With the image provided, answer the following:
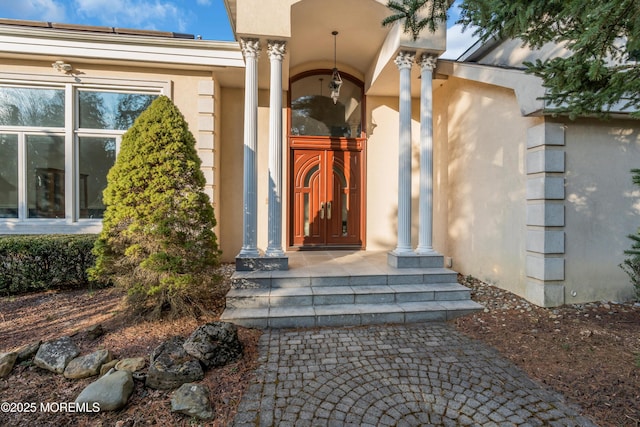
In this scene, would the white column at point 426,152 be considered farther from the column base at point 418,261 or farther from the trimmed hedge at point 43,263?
the trimmed hedge at point 43,263

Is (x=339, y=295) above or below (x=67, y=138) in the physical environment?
below

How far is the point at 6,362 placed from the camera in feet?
7.86

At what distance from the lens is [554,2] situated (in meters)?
2.09

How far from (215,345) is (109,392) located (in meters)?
0.78

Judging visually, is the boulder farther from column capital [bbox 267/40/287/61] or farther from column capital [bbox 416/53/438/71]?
column capital [bbox 416/53/438/71]

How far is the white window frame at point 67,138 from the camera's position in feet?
16.8

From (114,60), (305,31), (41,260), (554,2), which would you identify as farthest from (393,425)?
(114,60)

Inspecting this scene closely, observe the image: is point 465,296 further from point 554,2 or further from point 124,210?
point 124,210

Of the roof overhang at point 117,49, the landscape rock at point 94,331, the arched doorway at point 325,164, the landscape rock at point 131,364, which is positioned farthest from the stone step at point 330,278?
the roof overhang at point 117,49

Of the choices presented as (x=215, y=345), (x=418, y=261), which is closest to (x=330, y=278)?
(x=418, y=261)

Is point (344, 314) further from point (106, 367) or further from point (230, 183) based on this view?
point (230, 183)

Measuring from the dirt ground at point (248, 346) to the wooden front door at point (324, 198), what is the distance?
274 centimetres

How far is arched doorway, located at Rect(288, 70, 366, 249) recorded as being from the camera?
6258mm

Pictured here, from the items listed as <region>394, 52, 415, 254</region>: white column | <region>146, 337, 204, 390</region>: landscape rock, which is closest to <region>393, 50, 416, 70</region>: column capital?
<region>394, 52, 415, 254</region>: white column
